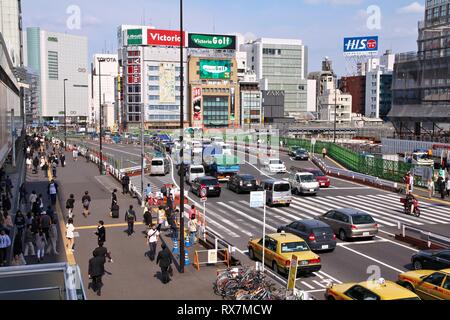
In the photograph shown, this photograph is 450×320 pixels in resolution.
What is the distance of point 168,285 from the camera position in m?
16.8

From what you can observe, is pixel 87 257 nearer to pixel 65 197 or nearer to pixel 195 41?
pixel 65 197

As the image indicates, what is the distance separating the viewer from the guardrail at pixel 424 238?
69.4ft

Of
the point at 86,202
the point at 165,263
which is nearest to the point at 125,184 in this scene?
the point at 86,202

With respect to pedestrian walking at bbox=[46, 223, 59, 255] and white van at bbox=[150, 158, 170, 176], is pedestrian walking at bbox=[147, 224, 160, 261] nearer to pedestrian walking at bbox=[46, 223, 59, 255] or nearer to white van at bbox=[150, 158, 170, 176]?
pedestrian walking at bbox=[46, 223, 59, 255]

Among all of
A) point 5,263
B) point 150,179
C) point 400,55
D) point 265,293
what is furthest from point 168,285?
point 400,55

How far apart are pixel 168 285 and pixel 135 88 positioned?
128199mm

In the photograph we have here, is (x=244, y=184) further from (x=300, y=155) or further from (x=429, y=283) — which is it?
(x=300, y=155)

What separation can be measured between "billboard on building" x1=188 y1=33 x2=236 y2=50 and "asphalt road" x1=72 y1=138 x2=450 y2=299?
103413mm

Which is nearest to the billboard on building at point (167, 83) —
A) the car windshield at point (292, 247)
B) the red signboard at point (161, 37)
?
the red signboard at point (161, 37)

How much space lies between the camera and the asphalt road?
60.9 feet

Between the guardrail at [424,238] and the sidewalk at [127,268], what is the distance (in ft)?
32.6

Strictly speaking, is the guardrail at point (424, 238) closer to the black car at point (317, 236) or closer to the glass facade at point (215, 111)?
the black car at point (317, 236)

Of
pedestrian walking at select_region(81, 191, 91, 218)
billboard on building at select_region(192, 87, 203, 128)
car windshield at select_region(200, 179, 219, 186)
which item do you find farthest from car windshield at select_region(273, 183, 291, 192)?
billboard on building at select_region(192, 87, 203, 128)
